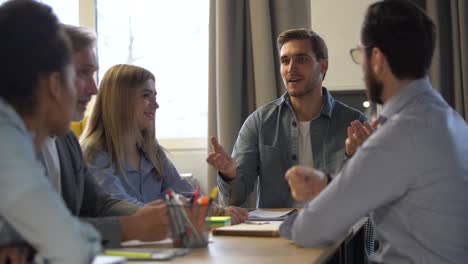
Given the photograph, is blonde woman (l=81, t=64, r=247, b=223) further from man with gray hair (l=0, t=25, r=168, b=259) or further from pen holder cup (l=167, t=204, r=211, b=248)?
pen holder cup (l=167, t=204, r=211, b=248)

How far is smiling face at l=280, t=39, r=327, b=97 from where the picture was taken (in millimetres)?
2834

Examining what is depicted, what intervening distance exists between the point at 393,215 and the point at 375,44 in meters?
0.44

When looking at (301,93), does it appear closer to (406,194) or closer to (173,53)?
(173,53)

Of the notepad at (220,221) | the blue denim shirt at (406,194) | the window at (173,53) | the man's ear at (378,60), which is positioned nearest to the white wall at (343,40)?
the window at (173,53)

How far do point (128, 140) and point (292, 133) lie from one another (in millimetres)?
819

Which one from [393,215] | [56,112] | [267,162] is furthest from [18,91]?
[267,162]

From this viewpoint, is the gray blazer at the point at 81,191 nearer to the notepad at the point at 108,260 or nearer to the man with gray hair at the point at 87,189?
the man with gray hair at the point at 87,189

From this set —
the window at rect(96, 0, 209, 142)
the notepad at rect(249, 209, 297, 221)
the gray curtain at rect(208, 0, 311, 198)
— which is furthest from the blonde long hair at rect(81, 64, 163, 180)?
the window at rect(96, 0, 209, 142)

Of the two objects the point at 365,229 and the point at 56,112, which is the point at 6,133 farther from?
the point at 365,229

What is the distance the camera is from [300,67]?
285cm

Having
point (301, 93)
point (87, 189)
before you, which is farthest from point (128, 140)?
point (301, 93)

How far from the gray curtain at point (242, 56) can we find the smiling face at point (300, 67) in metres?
0.49

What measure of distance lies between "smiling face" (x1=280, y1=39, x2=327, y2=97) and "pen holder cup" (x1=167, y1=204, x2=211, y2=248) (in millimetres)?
1503

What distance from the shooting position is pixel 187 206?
1379 mm
